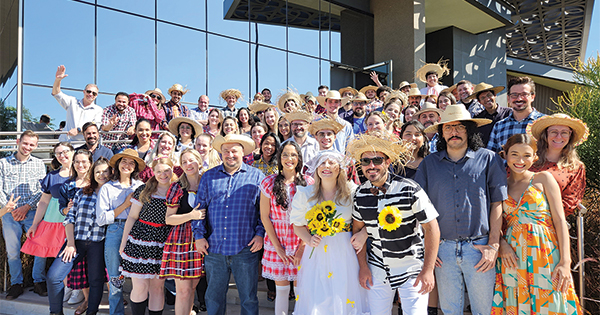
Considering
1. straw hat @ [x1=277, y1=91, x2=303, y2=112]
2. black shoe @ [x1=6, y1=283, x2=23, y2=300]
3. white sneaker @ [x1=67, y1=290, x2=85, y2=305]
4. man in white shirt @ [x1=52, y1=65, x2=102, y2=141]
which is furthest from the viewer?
man in white shirt @ [x1=52, y1=65, x2=102, y2=141]

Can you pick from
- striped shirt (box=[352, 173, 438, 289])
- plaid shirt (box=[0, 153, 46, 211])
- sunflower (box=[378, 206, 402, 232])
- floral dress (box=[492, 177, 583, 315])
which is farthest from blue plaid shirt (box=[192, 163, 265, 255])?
plaid shirt (box=[0, 153, 46, 211])

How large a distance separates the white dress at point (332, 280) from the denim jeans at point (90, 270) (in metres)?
2.71

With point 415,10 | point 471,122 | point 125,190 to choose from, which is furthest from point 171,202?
point 415,10

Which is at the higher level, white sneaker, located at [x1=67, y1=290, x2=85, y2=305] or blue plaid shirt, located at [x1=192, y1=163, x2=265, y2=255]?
blue plaid shirt, located at [x1=192, y1=163, x2=265, y2=255]

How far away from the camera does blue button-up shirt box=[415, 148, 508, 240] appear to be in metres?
3.19

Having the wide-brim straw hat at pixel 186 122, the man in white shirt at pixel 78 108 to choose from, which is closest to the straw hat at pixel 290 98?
the wide-brim straw hat at pixel 186 122

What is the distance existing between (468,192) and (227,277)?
2.52m

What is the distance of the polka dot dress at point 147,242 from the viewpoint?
4.12 m

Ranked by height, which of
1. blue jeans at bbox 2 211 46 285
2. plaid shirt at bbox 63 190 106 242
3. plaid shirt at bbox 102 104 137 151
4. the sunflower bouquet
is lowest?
blue jeans at bbox 2 211 46 285

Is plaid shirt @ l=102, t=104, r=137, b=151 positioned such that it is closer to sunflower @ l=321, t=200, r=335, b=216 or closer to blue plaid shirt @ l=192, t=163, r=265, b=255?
blue plaid shirt @ l=192, t=163, r=265, b=255

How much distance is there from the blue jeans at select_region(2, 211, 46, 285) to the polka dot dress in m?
2.75

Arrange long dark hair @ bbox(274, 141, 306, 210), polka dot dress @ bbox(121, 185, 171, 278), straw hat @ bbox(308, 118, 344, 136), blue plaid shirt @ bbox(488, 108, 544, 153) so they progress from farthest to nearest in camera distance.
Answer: straw hat @ bbox(308, 118, 344, 136), blue plaid shirt @ bbox(488, 108, 544, 153), polka dot dress @ bbox(121, 185, 171, 278), long dark hair @ bbox(274, 141, 306, 210)

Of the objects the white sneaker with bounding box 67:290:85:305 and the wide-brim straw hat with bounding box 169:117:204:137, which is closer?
the white sneaker with bounding box 67:290:85:305

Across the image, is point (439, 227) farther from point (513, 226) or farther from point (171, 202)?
point (171, 202)
